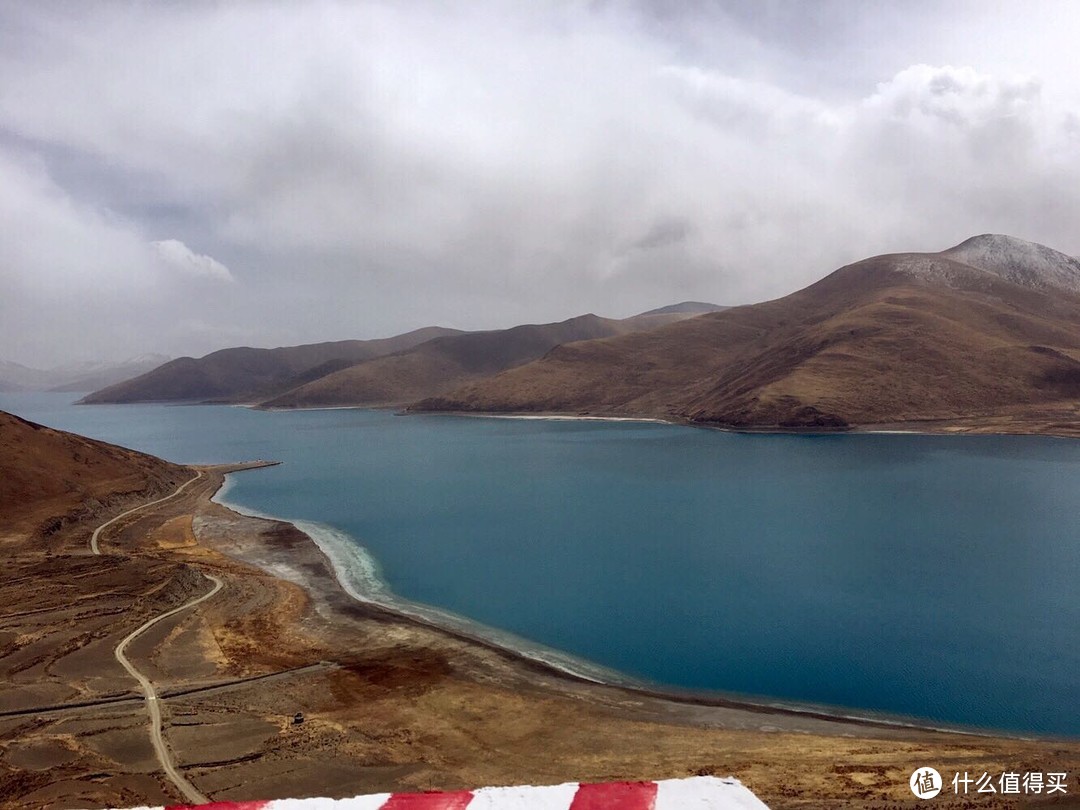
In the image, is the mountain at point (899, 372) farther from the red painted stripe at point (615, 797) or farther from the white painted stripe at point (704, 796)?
the red painted stripe at point (615, 797)

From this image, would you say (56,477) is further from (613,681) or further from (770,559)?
(770,559)

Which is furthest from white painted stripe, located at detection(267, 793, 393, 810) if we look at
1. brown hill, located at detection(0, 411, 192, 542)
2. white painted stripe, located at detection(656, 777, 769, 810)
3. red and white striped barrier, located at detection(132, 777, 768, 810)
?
brown hill, located at detection(0, 411, 192, 542)

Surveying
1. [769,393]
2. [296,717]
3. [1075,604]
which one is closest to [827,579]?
[1075,604]

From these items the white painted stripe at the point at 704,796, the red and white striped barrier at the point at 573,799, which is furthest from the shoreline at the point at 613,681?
the red and white striped barrier at the point at 573,799

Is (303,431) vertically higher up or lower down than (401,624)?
higher up

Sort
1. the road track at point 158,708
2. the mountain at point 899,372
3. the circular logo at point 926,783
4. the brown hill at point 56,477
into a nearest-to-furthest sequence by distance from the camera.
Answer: the circular logo at point 926,783 < the road track at point 158,708 < the brown hill at point 56,477 < the mountain at point 899,372

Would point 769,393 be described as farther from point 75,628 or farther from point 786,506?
point 75,628

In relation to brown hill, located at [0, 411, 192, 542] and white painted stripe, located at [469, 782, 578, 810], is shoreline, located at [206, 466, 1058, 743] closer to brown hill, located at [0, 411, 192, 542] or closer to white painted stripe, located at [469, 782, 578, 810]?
white painted stripe, located at [469, 782, 578, 810]
